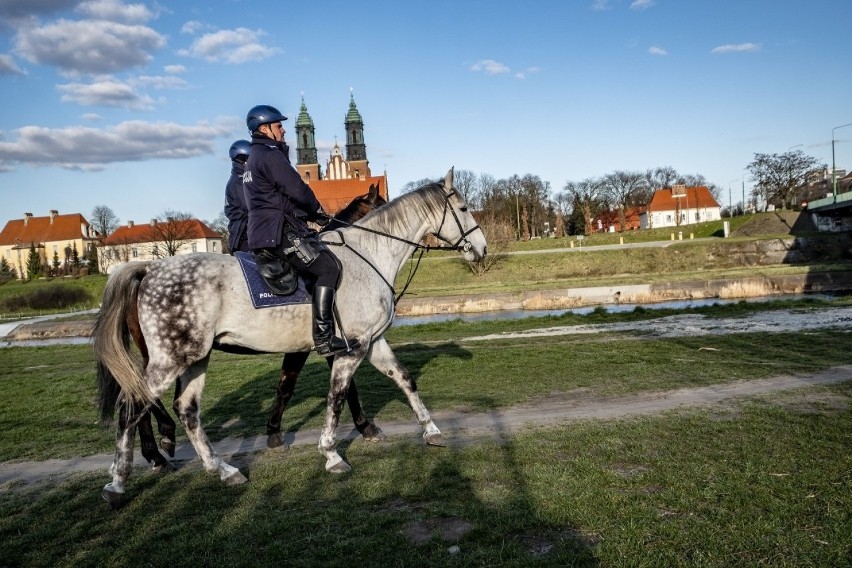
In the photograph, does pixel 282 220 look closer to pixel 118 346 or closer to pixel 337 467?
pixel 118 346

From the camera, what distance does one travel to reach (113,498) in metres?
6.48

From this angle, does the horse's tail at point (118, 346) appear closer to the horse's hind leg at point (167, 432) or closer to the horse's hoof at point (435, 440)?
the horse's hind leg at point (167, 432)

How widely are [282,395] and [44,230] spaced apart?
14901cm

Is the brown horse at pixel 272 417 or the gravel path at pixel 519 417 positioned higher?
the brown horse at pixel 272 417

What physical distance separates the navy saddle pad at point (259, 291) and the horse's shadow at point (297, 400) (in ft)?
8.86

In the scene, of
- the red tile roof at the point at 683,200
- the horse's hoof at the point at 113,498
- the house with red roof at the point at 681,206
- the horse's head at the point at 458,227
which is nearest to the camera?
the horse's hoof at the point at 113,498

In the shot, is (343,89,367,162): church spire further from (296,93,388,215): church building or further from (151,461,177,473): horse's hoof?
(151,461,177,473): horse's hoof

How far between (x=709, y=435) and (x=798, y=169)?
94.5 meters

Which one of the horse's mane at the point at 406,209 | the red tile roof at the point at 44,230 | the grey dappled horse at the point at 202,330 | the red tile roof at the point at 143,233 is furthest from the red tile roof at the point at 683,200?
the grey dappled horse at the point at 202,330

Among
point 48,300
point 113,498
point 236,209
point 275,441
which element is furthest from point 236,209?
point 48,300

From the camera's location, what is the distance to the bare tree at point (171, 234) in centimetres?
9862

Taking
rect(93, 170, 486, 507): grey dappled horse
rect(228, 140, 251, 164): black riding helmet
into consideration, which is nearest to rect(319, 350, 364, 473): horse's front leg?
rect(93, 170, 486, 507): grey dappled horse

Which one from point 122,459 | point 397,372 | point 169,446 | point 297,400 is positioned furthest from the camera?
point 297,400

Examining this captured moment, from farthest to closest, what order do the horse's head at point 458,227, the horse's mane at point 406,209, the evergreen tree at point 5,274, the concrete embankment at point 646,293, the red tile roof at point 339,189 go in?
the red tile roof at point 339,189
the evergreen tree at point 5,274
the concrete embankment at point 646,293
the horse's head at point 458,227
the horse's mane at point 406,209
